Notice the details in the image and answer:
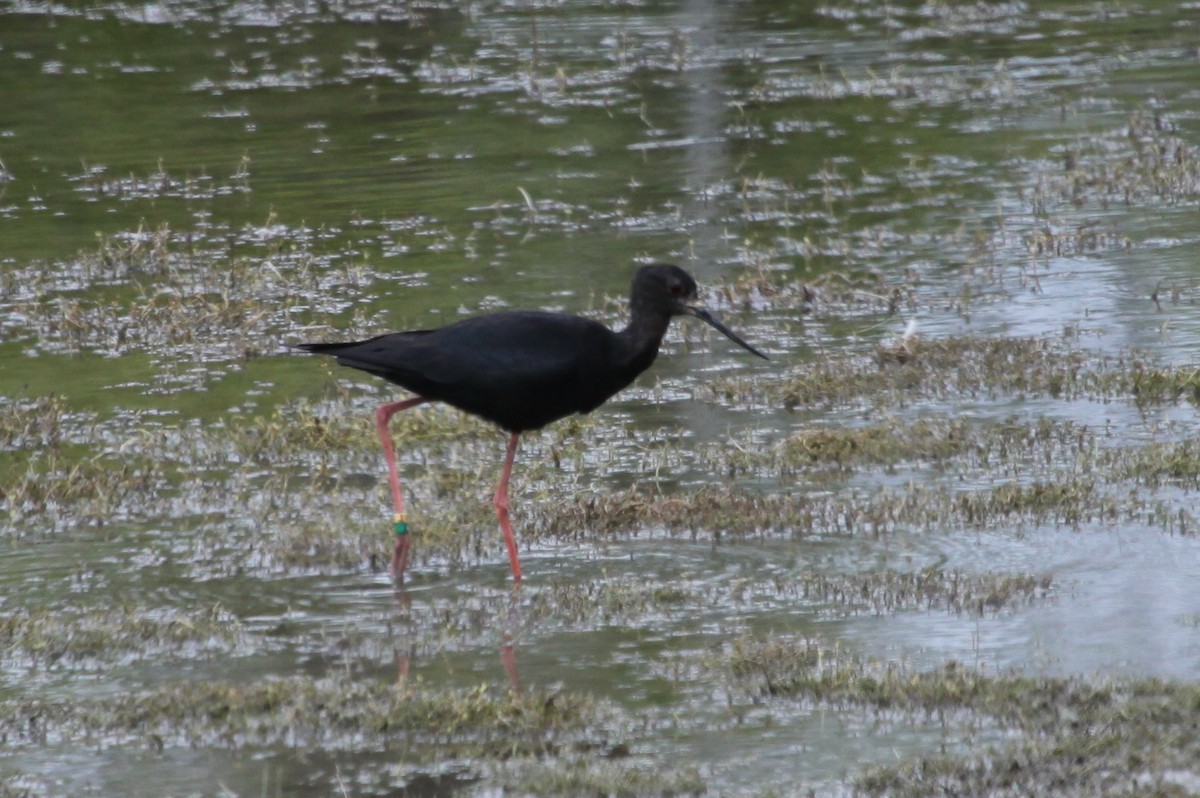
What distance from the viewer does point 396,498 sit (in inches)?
313

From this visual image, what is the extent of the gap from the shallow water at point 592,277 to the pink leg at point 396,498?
0.30 ft

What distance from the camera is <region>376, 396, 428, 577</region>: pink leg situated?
7723 mm

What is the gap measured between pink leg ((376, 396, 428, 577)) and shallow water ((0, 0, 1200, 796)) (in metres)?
0.09

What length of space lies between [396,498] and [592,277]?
4563mm

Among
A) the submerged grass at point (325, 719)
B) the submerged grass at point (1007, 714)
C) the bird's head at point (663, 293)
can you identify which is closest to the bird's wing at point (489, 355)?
the bird's head at point (663, 293)

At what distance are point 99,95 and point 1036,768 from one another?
51.8 ft

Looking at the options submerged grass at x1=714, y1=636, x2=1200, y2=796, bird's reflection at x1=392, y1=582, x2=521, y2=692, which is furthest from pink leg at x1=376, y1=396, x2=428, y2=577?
submerged grass at x1=714, y1=636, x2=1200, y2=796

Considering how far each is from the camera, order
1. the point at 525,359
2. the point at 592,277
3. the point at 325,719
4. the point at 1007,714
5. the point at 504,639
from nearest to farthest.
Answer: the point at 1007,714 < the point at 325,719 < the point at 504,639 < the point at 525,359 < the point at 592,277

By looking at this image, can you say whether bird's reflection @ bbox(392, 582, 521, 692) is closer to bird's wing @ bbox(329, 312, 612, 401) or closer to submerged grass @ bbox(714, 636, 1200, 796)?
submerged grass @ bbox(714, 636, 1200, 796)

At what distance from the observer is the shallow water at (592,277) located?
6723 mm

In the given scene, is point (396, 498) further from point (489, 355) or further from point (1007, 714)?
point (1007, 714)

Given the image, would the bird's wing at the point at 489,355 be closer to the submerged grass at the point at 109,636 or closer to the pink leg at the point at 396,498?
the pink leg at the point at 396,498

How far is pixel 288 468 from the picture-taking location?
30.0ft

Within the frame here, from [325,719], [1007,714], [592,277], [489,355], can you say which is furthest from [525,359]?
[592,277]
